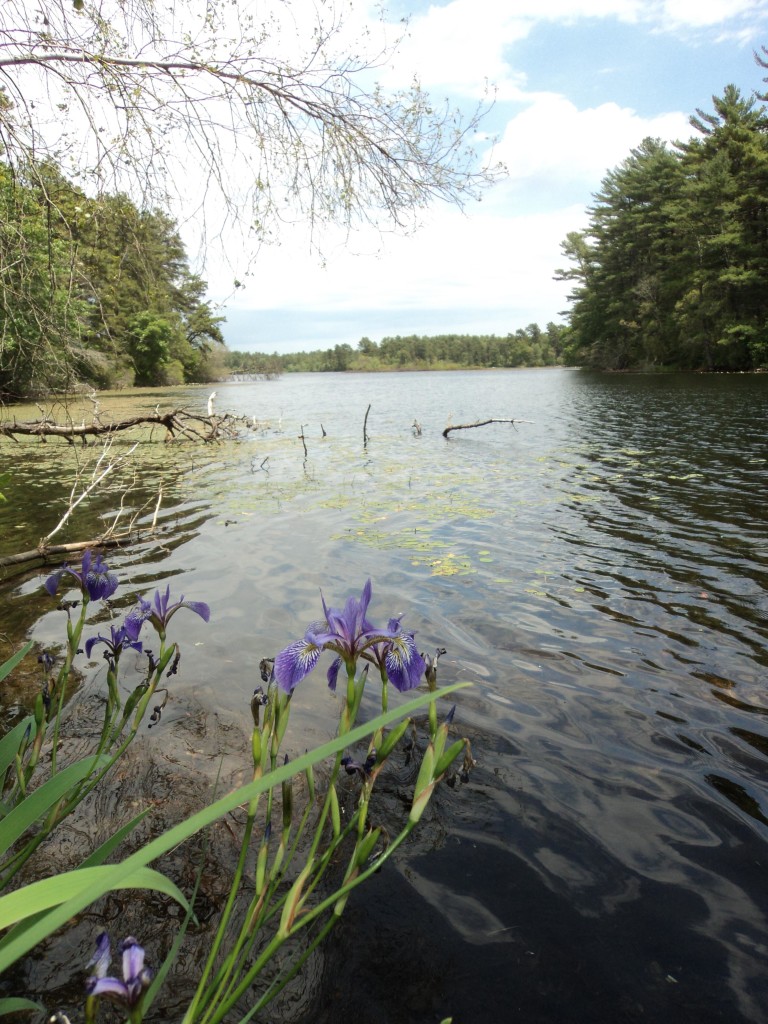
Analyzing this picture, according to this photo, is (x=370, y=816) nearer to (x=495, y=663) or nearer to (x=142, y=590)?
(x=495, y=663)

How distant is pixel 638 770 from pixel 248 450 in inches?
537

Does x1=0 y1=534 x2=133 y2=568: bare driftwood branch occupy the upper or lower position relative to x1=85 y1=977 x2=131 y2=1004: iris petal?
lower

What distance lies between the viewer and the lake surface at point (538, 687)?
1.97 meters

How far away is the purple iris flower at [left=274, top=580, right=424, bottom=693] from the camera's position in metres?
1.36

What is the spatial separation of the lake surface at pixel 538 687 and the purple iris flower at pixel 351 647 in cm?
120

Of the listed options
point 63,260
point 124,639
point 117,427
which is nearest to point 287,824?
point 124,639

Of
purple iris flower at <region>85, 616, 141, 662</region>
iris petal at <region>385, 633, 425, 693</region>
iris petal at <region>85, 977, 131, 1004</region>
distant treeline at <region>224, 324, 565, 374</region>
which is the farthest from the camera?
distant treeline at <region>224, 324, 565, 374</region>

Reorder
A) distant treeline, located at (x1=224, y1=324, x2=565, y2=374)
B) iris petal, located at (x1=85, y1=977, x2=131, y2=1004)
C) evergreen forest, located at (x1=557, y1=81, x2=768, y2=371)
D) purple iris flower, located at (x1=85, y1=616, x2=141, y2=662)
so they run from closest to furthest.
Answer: iris petal, located at (x1=85, y1=977, x2=131, y2=1004)
purple iris flower, located at (x1=85, y1=616, x2=141, y2=662)
evergreen forest, located at (x1=557, y1=81, x2=768, y2=371)
distant treeline, located at (x1=224, y1=324, x2=565, y2=374)

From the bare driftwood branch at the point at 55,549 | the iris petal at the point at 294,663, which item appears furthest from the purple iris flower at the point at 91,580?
the bare driftwood branch at the point at 55,549

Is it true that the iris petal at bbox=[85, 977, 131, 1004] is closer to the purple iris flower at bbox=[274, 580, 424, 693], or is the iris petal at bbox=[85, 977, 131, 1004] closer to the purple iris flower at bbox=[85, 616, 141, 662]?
the purple iris flower at bbox=[274, 580, 424, 693]

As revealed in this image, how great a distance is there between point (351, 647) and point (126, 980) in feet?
2.30

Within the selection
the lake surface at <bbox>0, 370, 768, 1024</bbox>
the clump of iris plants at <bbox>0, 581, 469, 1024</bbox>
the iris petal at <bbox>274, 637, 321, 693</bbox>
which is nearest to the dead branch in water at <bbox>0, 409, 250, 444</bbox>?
the lake surface at <bbox>0, 370, 768, 1024</bbox>

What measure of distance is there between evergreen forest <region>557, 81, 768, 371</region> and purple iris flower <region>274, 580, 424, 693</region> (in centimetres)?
4264

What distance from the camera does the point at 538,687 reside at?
3.79 metres
